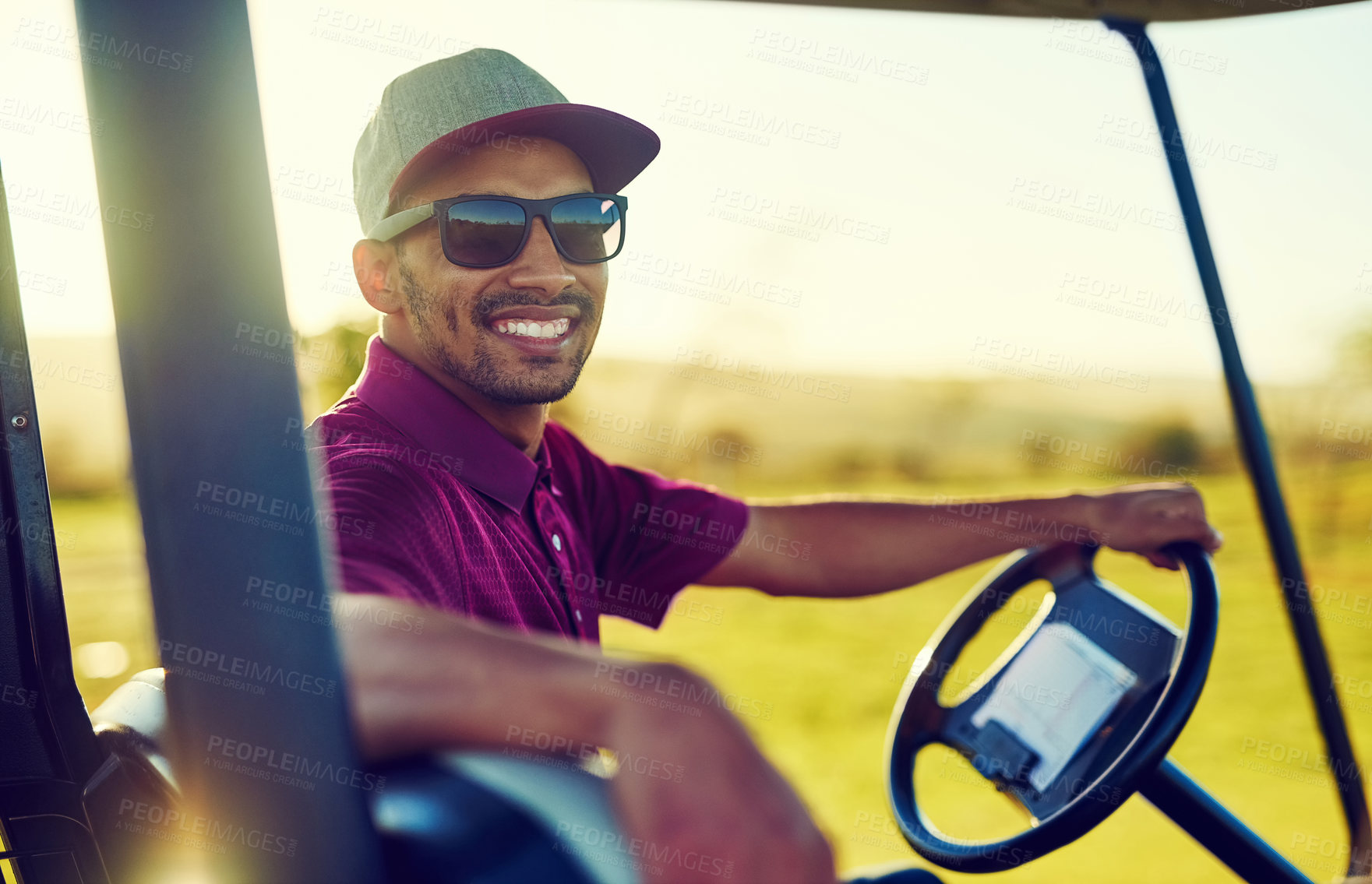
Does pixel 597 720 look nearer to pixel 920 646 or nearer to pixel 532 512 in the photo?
pixel 532 512

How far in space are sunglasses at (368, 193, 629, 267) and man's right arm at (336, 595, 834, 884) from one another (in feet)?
2.44

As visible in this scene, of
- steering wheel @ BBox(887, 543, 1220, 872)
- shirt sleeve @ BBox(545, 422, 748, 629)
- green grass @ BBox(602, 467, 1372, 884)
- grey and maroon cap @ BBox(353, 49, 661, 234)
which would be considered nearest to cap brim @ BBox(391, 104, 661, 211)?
grey and maroon cap @ BBox(353, 49, 661, 234)

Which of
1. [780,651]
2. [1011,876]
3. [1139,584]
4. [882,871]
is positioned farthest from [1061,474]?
[882,871]

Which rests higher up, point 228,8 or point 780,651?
point 228,8

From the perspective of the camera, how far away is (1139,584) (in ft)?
26.4

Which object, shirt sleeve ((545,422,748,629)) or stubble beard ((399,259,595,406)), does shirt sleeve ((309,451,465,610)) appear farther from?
shirt sleeve ((545,422,748,629))

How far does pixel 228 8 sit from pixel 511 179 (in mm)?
755

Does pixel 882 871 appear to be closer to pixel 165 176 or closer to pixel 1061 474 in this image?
pixel 165 176

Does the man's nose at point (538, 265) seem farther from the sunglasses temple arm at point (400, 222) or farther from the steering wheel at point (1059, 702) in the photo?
the steering wheel at point (1059, 702)

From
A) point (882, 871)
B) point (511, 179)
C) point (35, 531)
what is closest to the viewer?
point (35, 531)

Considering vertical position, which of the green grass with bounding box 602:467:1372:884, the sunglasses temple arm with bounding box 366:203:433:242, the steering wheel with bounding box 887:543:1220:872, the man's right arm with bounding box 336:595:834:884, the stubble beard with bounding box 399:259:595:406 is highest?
the sunglasses temple arm with bounding box 366:203:433:242

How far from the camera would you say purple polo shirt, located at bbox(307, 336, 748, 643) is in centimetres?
90

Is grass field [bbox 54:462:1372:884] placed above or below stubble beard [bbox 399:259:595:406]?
below

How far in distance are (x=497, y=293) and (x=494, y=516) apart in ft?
1.09
